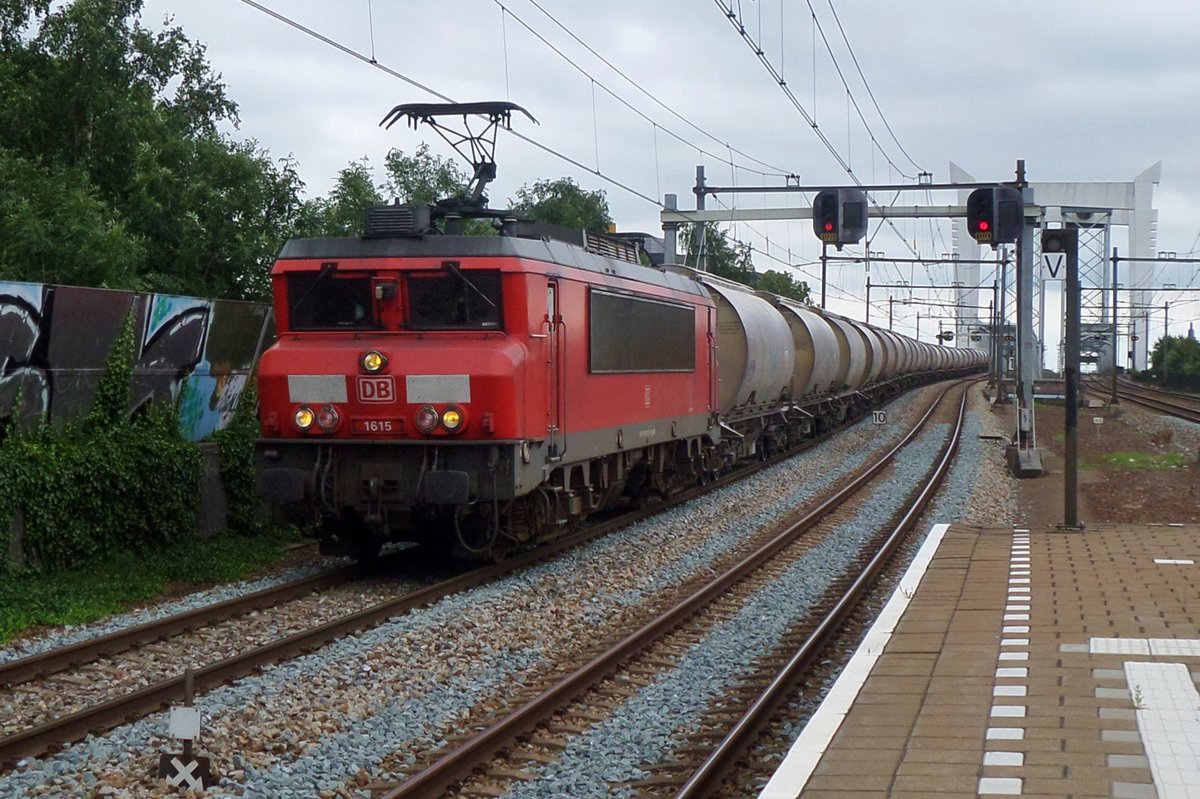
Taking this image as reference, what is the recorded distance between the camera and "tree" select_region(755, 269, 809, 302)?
260ft

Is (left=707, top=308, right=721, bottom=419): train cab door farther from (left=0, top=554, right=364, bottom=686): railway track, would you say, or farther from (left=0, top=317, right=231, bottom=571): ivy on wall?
(left=0, top=554, right=364, bottom=686): railway track

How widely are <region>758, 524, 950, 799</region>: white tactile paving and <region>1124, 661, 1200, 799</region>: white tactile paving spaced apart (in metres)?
1.41

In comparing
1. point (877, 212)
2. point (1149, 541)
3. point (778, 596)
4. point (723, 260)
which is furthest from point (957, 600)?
point (723, 260)

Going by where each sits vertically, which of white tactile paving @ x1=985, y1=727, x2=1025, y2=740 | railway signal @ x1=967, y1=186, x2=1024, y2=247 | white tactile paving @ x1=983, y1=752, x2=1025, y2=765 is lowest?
white tactile paving @ x1=985, y1=727, x2=1025, y2=740

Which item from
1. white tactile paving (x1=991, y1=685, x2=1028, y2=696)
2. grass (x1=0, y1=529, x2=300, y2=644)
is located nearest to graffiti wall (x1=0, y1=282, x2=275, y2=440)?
grass (x1=0, y1=529, x2=300, y2=644)

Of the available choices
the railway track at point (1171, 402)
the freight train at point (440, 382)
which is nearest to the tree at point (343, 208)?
the freight train at point (440, 382)

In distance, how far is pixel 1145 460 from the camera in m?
26.7

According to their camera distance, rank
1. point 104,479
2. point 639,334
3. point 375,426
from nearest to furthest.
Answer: point 375,426, point 104,479, point 639,334

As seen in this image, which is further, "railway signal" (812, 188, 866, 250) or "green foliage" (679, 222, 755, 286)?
"green foliage" (679, 222, 755, 286)

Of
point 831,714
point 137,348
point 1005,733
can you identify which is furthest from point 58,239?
point 1005,733

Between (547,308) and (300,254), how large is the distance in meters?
2.36

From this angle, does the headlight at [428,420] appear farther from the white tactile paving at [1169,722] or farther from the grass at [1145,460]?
the grass at [1145,460]

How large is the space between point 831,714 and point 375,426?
19.9 ft

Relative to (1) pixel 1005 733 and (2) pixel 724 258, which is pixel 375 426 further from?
(2) pixel 724 258
